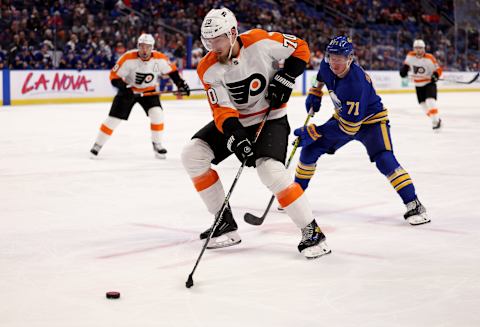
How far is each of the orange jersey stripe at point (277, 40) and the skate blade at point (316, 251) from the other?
3.20ft

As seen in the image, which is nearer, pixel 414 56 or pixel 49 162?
pixel 49 162

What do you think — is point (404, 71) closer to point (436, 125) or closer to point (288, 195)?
point (436, 125)

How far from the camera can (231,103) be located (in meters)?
3.78

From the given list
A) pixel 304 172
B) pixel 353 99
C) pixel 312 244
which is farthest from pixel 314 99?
pixel 312 244

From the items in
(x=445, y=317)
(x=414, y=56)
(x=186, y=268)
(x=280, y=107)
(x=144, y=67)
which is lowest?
(x=414, y=56)

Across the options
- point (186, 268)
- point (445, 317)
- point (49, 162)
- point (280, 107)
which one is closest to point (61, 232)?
point (186, 268)

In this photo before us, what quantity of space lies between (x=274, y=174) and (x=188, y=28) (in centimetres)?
1575

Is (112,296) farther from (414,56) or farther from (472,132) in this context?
(414,56)

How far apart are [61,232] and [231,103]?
1.29 metres

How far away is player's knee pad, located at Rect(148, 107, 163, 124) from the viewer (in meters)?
8.23

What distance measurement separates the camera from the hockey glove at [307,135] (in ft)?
15.4

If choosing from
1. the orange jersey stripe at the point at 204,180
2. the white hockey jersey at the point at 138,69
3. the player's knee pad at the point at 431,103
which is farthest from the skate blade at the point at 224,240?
the player's knee pad at the point at 431,103

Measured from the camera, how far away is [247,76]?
3.78m

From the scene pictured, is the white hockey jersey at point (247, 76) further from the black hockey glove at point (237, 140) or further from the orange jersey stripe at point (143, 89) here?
the orange jersey stripe at point (143, 89)
